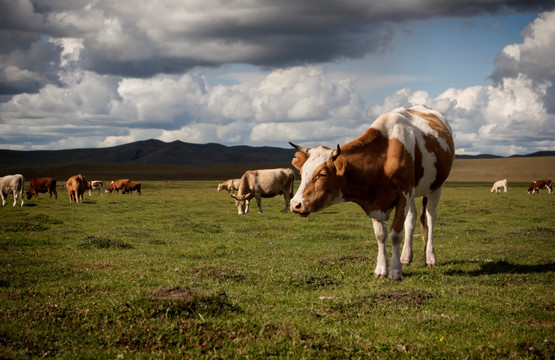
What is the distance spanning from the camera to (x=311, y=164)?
9.34 m

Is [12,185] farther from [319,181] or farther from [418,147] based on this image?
[418,147]

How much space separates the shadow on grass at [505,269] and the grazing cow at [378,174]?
2046 millimetres

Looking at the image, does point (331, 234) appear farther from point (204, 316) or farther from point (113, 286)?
point (204, 316)

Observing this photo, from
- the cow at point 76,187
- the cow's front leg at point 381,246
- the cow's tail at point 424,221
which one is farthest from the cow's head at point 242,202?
the cow's front leg at point 381,246

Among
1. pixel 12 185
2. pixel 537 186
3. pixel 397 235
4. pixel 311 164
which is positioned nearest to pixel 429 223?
pixel 397 235

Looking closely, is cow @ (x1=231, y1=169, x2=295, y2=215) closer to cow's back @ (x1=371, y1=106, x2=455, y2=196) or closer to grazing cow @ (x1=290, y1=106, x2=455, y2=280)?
cow's back @ (x1=371, y1=106, x2=455, y2=196)

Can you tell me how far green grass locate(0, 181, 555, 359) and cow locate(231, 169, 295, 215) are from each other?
13457 mm

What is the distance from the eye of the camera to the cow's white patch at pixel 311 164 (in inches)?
363

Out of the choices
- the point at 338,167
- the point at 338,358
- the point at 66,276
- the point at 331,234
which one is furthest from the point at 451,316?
the point at 331,234

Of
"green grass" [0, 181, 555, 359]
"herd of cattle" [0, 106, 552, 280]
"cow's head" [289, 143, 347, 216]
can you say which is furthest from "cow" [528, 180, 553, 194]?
"cow's head" [289, 143, 347, 216]

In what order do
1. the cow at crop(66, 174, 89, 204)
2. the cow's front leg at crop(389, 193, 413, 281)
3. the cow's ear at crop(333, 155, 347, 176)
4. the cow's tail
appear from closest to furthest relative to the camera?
the cow's ear at crop(333, 155, 347, 176) < the cow's front leg at crop(389, 193, 413, 281) < the cow's tail < the cow at crop(66, 174, 89, 204)

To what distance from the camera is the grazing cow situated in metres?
9.29

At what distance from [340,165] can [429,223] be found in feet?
13.0

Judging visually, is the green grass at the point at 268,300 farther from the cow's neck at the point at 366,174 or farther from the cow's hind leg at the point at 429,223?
the cow's neck at the point at 366,174
